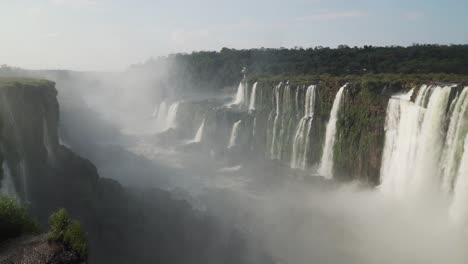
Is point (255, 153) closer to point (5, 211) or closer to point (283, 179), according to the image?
point (283, 179)

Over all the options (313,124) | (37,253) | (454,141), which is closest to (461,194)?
(454,141)

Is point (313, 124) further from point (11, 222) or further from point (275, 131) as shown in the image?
point (11, 222)

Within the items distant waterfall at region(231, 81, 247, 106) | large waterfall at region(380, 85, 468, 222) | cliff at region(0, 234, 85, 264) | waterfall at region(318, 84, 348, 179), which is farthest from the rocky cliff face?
distant waterfall at region(231, 81, 247, 106)

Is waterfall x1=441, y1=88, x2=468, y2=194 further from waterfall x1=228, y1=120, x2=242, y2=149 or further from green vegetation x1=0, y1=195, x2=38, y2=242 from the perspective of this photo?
waterfall x1=228, y1=120, x2=242, y2=149

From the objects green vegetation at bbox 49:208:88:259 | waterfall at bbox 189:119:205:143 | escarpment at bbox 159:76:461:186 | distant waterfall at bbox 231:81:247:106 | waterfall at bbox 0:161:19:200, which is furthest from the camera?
distant waterfall at bbox 231:81:247:106

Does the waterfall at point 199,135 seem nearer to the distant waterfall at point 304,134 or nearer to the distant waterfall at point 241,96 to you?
the distant waterfall at point 241,96
